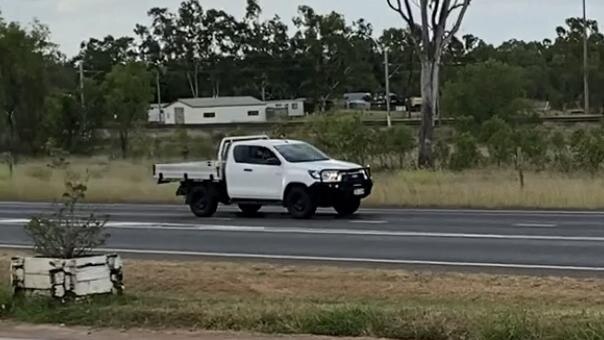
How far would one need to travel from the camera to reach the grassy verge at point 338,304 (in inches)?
408

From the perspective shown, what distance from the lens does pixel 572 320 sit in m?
10.3

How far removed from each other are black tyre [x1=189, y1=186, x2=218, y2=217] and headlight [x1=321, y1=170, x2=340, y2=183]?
289cm

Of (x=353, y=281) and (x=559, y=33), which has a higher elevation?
(x=559, y=33)

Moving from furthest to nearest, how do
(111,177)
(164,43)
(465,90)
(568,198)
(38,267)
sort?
(164,43)
(465,90)
(111,177)
(568,198)
(38,267)

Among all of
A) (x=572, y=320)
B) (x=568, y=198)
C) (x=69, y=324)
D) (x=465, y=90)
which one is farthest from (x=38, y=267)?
(x=465, y=90)

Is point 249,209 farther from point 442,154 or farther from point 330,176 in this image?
point 442,154

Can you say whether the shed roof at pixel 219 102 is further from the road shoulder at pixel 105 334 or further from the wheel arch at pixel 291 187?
the road shoulder at pixel 105 334

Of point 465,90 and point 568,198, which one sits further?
point 465,90

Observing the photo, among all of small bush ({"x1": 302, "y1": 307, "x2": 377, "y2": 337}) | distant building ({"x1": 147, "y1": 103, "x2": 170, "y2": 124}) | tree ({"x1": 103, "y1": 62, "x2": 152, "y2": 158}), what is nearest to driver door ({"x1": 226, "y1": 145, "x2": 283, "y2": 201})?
small bush ({"x1": 302, "y1": 307, "x2": 377, "y2": 337})

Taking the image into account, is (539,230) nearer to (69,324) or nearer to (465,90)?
(69,324)

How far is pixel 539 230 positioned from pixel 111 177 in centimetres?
2350

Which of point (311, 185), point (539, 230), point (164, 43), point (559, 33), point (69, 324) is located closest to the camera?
point (69, 324)

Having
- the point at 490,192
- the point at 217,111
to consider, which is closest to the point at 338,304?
the point at 490,192

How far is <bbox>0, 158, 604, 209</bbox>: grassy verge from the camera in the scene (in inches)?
1166
